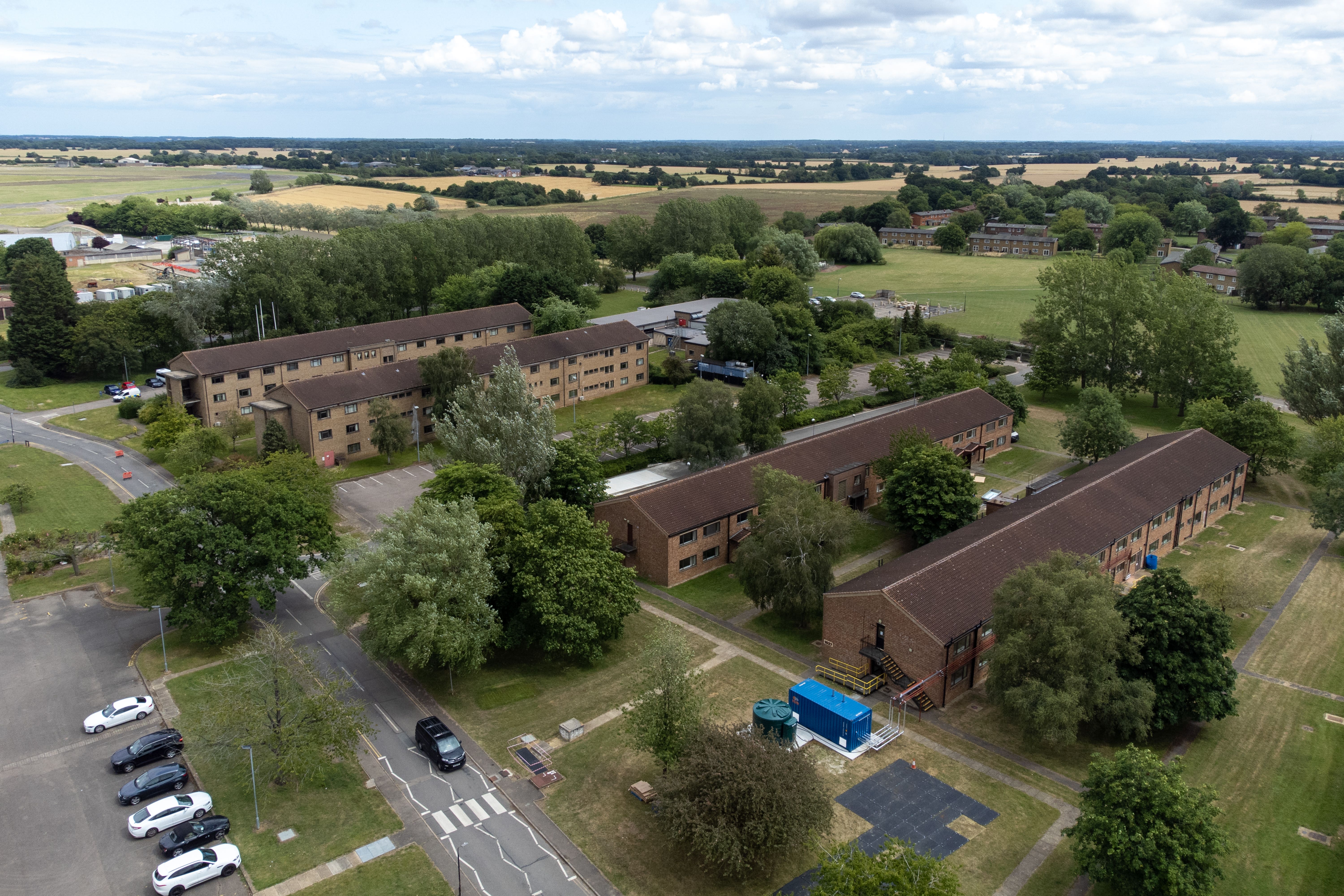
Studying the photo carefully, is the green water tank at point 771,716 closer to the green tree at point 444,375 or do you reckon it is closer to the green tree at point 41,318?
the green tree at point 444,375

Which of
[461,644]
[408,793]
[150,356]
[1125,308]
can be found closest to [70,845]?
[408,793]

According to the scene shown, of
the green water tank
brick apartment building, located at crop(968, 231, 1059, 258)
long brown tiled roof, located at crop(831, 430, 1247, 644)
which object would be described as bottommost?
the green water tank

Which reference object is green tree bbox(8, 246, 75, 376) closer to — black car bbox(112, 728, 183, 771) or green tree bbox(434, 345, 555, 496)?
green tree bbox(434, 345, 555, 496)

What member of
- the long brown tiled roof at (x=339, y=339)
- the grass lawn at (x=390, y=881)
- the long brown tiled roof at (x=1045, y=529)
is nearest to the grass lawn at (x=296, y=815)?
the grass lawn at (x=390, y=881)

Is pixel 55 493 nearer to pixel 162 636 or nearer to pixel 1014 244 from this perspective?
pixel 162 636

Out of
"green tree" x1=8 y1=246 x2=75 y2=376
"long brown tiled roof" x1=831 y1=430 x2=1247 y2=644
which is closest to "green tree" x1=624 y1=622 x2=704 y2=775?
"long brown tiled roof" x1=831 y1=430 x2=1247 y2=644

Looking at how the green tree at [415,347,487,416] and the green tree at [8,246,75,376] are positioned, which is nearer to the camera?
the green tree at [415,347,487,416]

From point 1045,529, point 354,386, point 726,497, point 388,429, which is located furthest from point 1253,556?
point 354,386
